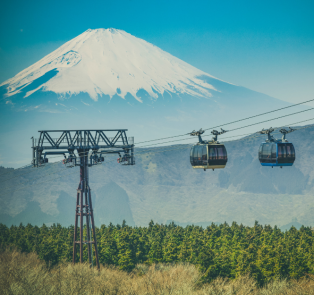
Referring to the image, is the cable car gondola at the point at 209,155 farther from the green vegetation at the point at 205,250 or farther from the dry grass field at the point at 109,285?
the green vegetation at the point at 205,250

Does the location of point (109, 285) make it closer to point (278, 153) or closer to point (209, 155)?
point (209, 155)

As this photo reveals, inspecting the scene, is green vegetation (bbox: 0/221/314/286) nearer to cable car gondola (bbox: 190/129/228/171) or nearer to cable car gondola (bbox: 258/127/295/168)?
cable car gondola (bbox: 258/127/295/168)

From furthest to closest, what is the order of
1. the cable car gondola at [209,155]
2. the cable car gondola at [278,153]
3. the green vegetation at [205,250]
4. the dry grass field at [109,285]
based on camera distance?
the green vegetation at [205,250]
the dry grass field at [109,285]
the cable car gondola at [278,153]
the cable car gondola at [209,155]

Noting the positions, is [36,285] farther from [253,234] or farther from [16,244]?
[253,234]

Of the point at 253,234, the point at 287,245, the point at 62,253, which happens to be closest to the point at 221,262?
the point at 287,245

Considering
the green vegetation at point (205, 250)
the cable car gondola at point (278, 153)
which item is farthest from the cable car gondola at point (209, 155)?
the green vegetation at point (205, 250)

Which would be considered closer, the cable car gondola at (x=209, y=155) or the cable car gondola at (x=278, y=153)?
the cable car gondola at (x=209, y=155)

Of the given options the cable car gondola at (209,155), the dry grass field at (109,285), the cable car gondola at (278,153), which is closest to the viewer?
the cable car gondola at (209,155)

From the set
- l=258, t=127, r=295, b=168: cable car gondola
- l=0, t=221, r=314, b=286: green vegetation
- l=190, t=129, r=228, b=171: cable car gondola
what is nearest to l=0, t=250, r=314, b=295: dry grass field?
l=0, t=221, r=314, b=286: green vegetation

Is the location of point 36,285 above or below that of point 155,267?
above
